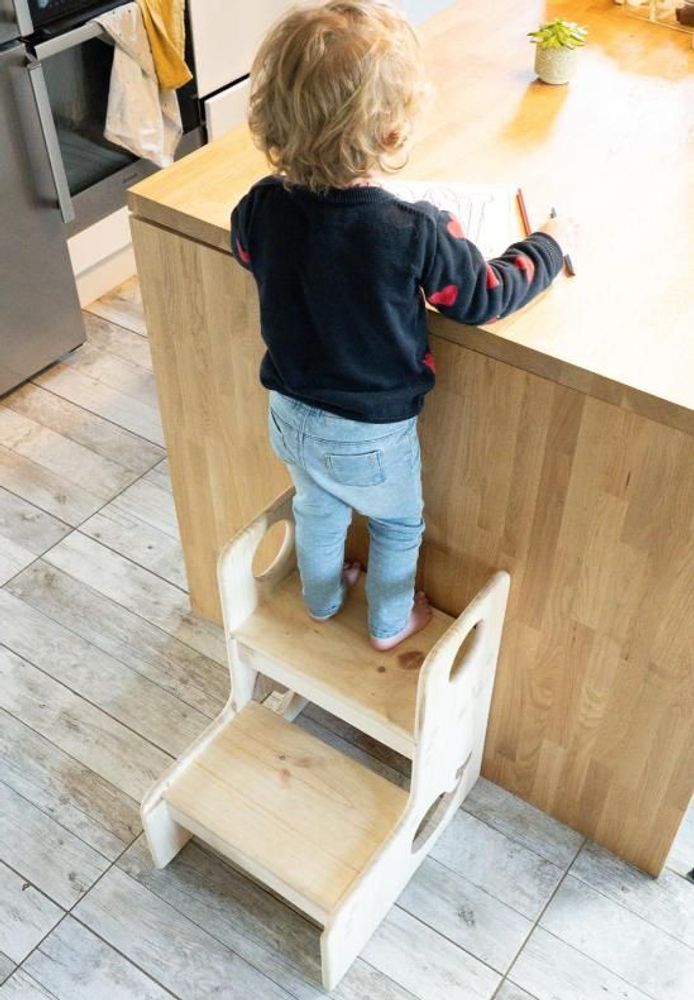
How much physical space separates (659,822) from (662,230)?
2.74ft

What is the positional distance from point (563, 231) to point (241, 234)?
15.5 inches

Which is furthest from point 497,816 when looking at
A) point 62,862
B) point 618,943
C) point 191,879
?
point 62,862

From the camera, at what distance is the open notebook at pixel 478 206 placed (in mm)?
1312

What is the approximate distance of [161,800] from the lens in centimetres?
152

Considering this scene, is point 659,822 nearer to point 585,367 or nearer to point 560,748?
point 560,748

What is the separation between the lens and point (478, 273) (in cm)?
115

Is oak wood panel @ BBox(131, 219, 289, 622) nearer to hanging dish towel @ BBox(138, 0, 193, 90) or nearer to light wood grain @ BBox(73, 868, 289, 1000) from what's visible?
light wood grain @ BBox(73, 868, 289, 1000)

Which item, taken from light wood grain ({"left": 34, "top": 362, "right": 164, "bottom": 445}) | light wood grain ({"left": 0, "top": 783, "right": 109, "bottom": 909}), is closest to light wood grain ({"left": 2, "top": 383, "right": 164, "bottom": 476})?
light wood grain ({"left": 34, "top": 362, "right": 164, "bottom": 445})

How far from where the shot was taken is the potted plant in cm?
160

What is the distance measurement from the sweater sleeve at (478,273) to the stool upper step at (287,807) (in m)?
0.69

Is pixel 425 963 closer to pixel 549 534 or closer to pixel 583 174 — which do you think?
pixel 549 534

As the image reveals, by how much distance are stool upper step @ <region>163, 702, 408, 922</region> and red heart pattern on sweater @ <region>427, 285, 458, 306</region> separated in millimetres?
704

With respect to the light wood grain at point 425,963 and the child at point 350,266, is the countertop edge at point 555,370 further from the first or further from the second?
the light wood grain at point 425,963

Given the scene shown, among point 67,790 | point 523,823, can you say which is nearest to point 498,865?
point 523,823
